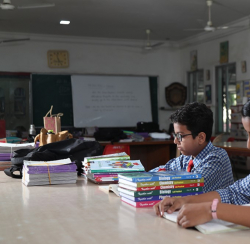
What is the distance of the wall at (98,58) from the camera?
27.8ft

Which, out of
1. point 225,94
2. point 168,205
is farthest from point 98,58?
point 168,205

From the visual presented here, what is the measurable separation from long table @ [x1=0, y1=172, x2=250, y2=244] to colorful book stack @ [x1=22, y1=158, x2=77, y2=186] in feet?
0.68

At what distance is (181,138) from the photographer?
2.08m

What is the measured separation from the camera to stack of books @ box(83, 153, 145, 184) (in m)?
2.26

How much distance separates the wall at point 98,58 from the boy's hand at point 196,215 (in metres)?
7.68

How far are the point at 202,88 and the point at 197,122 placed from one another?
7197 millimetres

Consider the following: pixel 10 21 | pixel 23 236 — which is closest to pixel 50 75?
pixel 10 21

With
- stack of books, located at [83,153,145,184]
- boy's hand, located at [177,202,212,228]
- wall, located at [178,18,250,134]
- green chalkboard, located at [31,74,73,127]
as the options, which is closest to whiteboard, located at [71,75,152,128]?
green chalkboard, located at [31,74,73,127]

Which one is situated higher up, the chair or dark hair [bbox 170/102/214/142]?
dark hair [bbox 170/102/214/142]

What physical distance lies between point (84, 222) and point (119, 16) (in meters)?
6.22

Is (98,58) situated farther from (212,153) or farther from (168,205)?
(168,205)

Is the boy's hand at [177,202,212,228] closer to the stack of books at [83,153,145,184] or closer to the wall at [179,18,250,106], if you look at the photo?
the stack of books at [83,153,145,184]

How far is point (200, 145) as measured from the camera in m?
2.07

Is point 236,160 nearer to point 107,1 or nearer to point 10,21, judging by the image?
point 107,1
